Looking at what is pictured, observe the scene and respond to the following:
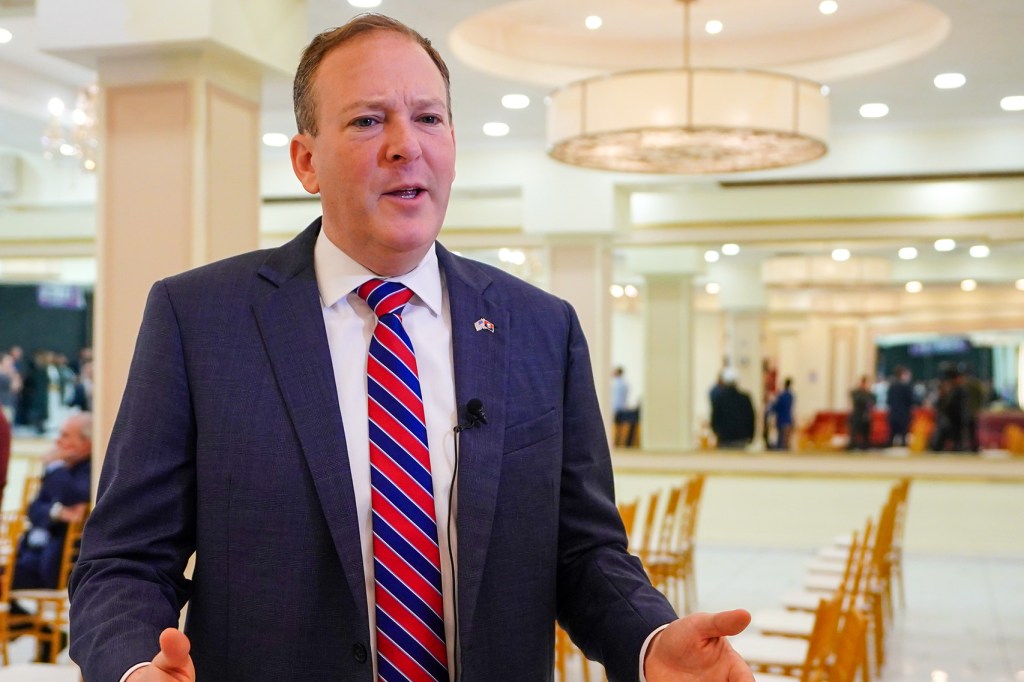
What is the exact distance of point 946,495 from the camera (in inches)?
461

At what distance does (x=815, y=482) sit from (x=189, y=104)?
8905 mm

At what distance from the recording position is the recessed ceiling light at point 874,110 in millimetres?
9547

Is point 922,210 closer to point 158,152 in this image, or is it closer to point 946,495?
point 946,495

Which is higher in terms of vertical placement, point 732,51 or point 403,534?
point 732,51

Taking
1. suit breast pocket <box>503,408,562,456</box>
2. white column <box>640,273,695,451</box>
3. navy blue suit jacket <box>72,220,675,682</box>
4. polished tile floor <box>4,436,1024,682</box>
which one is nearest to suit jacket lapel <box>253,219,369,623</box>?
navy blue suit jacket <box>72,220,675,682</box>

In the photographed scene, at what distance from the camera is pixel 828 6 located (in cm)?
772

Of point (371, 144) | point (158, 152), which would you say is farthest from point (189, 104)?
point (371, 144)

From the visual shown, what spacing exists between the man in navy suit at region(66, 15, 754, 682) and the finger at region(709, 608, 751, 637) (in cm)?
1

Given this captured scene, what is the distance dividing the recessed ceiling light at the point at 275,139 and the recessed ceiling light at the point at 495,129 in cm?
183

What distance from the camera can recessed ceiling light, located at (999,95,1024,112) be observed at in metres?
9.34

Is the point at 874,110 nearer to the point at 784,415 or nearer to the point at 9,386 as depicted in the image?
the point at 784,415

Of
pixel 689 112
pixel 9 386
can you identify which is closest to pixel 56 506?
pixel 689 112

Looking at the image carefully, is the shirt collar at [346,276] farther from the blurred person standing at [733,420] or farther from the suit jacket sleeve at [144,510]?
the blurred person standing at [733,420]

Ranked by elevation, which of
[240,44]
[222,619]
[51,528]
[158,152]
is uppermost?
[240,44]
